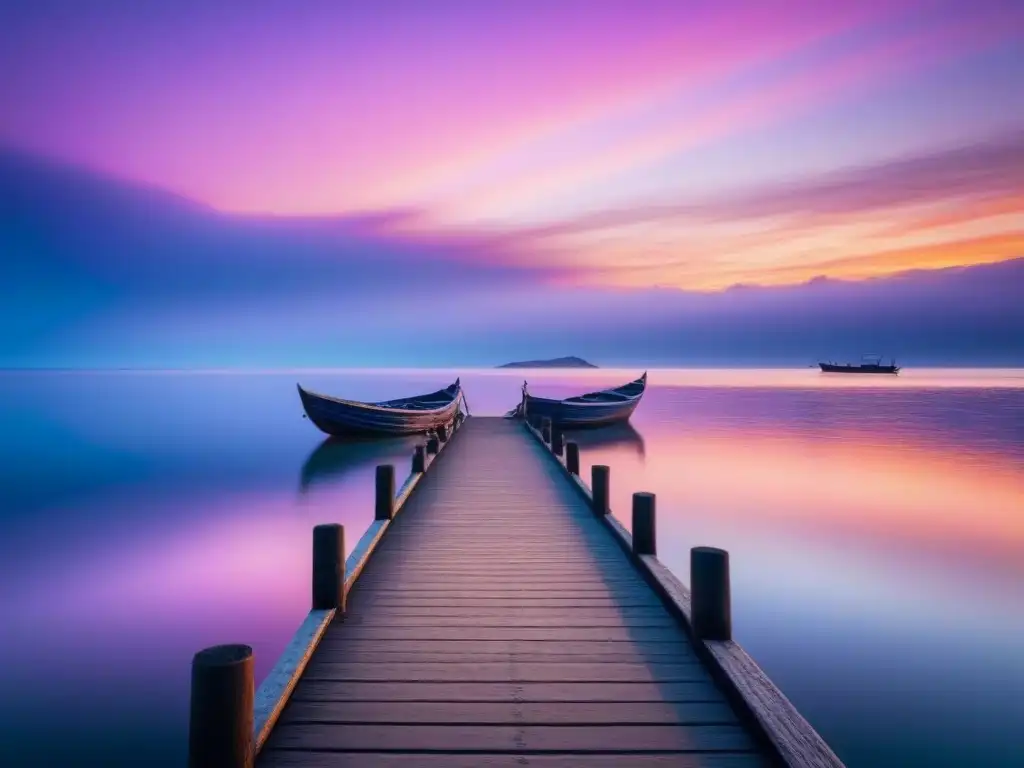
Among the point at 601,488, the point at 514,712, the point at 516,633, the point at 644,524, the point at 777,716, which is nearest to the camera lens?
the point at 777,716

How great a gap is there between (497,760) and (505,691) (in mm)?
605

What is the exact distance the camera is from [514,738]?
10.9 ft

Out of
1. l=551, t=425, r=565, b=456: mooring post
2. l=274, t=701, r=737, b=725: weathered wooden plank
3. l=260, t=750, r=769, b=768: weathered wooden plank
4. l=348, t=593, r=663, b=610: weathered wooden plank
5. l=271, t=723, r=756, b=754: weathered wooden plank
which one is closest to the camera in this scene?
l=260, t=750, r=769, b=768: weathered wooden plank

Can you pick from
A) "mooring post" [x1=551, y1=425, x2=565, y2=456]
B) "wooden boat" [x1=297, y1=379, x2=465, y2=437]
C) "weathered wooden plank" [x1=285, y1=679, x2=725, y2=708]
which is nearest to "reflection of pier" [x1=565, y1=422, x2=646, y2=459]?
"wooden boat" [x1=297, y1=379, x2=465, y2=437]

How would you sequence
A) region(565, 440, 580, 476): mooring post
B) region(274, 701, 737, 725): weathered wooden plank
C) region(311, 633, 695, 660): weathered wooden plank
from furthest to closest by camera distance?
region(565, 440, 580, 476): mooring post
region(311, 633, 695, 660): weathered wooden plank
region(274, 701, 737, 725): weathered wooden plank

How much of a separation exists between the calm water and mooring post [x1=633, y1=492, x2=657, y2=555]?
2328 millimetres

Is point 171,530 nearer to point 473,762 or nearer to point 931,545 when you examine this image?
point 473,762

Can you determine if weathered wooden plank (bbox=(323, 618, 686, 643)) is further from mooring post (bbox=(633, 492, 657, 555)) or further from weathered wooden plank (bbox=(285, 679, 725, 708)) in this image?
mooring post (bbox=(633, 492, 657, 555))

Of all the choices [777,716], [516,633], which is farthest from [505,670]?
[777,716]

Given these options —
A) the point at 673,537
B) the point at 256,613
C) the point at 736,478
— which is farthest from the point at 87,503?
the point at 736,478

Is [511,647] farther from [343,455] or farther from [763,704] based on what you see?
[343,455]

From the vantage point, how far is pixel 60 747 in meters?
5.46

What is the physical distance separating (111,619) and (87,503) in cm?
919

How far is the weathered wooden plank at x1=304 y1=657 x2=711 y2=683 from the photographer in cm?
389
